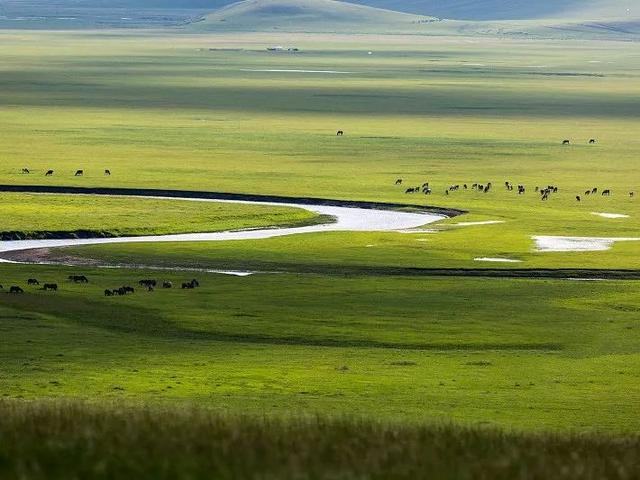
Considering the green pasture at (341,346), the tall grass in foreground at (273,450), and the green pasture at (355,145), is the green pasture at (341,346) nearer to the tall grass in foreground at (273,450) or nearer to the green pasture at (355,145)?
the green pasture at (355,145)

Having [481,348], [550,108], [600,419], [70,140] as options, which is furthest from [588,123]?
[600,419]

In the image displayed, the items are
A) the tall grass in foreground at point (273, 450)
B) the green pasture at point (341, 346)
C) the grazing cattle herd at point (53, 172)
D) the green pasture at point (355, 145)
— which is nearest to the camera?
the tall grass in foreground at point (273, 450)

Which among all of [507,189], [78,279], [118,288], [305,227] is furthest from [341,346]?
[507,189]

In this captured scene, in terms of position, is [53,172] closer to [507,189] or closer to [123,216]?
[123,216]

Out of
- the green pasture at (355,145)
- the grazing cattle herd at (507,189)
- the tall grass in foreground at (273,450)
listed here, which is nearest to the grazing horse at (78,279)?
the green pasture at (355,145)

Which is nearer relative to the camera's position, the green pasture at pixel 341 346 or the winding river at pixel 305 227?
the green pasture at pixel 341 346

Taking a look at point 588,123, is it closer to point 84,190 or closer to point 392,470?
point 84,190
